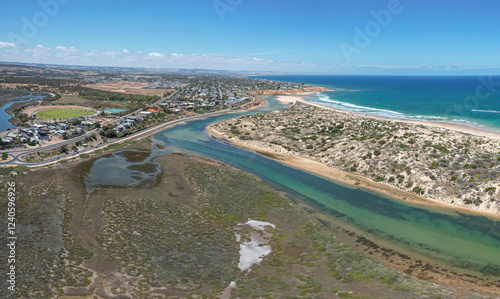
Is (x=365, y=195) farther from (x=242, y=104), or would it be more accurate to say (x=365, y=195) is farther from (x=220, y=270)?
(x=242, y=104)

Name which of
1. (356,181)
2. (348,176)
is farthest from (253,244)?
(348,176)

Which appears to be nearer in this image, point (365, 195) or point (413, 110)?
point (365, 195)

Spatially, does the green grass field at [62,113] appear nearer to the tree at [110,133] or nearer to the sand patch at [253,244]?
the tree at [110,133]

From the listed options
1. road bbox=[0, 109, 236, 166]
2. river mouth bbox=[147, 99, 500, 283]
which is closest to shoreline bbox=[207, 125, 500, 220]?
river mouth bbox=[147, 99, 500, 283]

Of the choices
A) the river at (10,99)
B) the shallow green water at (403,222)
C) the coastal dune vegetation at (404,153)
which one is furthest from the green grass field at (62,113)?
the shallow green water at (403,222)

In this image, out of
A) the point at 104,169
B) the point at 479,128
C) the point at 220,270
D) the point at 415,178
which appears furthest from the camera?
the point at 479,128

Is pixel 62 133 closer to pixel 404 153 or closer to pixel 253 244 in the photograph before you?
pixel 253 244

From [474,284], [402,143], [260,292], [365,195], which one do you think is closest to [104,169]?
[260,292]
